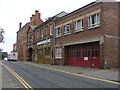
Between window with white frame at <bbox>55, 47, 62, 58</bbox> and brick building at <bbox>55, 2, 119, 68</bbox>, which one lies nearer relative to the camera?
brick building at <bbox>55, 2, 119, 68</bbox>

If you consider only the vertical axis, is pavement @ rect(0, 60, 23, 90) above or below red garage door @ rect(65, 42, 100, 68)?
below

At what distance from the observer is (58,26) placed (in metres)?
41.7

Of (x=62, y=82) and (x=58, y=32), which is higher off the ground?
(x=58, y=32)

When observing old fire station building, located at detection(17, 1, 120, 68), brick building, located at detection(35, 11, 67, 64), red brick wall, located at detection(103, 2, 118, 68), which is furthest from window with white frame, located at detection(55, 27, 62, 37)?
red brick wall, located at detection(103, 2, 118, 68)

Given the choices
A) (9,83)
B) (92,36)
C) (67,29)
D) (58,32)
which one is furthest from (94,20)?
(9,83)

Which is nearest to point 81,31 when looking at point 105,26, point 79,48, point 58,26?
point 79,48

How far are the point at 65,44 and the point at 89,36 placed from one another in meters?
7.74

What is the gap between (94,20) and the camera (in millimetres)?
30188

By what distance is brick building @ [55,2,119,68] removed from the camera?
2798 centimetres

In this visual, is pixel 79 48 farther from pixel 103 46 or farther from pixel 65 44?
pixel 103 46

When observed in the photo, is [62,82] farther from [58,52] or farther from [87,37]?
[58,52]

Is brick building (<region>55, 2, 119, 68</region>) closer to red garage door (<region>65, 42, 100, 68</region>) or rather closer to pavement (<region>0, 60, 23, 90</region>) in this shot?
red garage door (<region>65, 42, 100, 68</region>)

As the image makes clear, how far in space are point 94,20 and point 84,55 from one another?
4.80 metres

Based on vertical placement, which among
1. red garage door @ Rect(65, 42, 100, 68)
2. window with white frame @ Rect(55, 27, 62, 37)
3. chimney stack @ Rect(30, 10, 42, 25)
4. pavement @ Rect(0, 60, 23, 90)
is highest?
chimney stack @ Rect(30, 10, 42, 25)
